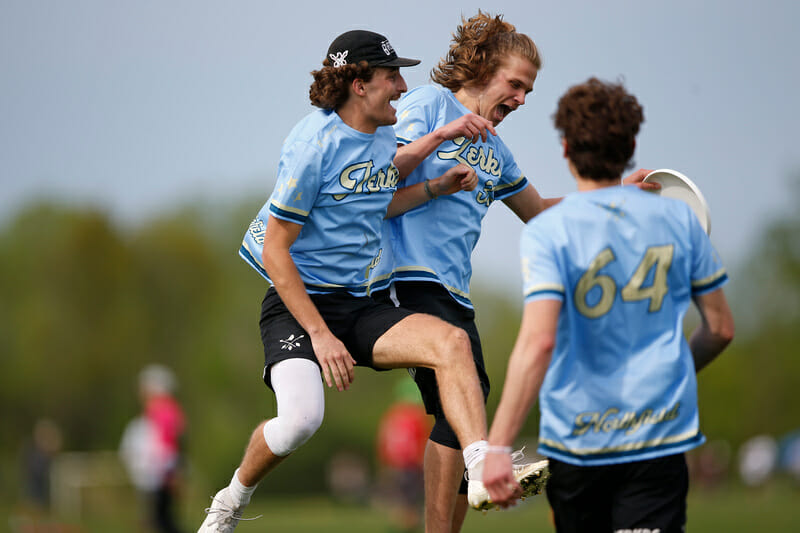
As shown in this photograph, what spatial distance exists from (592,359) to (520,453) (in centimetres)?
175

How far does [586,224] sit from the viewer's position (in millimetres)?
3648

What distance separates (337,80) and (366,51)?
9.0 inches

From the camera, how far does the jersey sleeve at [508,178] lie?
5.93m

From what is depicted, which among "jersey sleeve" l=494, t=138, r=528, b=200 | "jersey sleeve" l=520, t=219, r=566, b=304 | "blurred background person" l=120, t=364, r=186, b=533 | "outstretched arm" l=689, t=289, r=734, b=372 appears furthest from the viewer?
"blurred background person" l=120, t=364, r=186, b=533

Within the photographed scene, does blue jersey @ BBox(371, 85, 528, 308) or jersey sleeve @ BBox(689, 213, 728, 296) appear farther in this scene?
blue jersey @ BBox(371, 85, 528, 308)

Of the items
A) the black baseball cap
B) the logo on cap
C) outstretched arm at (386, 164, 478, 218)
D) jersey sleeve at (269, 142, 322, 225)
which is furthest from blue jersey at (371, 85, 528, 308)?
jersey sleeve at (269, 142, 322, 225)

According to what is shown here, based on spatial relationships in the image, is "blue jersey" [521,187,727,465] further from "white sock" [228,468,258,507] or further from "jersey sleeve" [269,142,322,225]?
"white sock" [228,468,258,507]

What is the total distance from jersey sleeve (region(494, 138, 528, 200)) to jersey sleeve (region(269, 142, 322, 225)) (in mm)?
1387

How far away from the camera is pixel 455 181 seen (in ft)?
17.5

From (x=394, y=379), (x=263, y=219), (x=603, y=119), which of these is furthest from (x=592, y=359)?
(x=394, y=379)

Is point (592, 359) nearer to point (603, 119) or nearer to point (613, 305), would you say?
point (613, 305)

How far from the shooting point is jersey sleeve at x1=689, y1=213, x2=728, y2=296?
3.76 m

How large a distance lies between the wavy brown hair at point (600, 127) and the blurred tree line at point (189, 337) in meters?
40.9

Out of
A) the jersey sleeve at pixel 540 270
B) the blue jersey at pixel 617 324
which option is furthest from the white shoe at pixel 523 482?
the jersey sleeve at pixel 540 270
